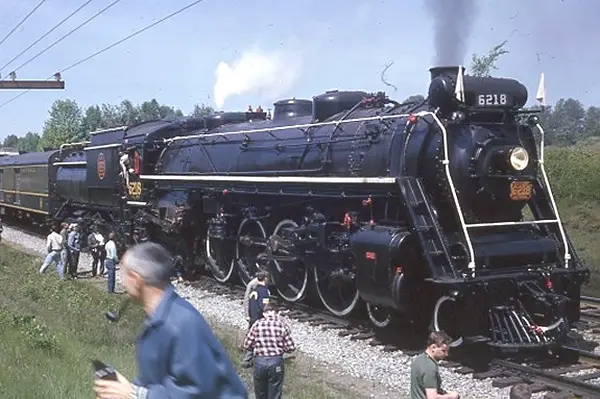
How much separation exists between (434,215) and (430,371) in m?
4.23

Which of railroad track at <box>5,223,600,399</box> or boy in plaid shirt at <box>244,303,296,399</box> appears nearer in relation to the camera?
boy in plaid shirt at <box>244,303,296,399</box>

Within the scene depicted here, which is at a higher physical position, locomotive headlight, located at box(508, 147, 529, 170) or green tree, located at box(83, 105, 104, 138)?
green tree, located at box(83, 105, 104, 138)

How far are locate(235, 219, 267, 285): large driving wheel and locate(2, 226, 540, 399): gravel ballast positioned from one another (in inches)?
32.5

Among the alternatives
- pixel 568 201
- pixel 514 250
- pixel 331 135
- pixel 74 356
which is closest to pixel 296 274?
pixel 331 135

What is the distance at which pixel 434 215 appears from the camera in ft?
32.4

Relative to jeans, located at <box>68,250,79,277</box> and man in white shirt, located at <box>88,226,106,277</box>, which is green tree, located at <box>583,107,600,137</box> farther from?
jeans, located at <box>68,250,79,277</box>

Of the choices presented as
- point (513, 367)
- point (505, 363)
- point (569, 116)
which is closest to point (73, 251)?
point (505, 363)

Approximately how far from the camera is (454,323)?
32.2 ft

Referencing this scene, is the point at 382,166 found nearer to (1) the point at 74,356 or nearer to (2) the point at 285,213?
(2) the point at 285,213

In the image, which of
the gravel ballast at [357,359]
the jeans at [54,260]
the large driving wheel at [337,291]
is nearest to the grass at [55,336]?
the jeans at [54,260]

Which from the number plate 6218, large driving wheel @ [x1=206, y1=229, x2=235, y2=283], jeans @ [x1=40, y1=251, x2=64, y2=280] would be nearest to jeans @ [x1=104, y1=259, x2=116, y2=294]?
large driving wheel @ [x1=206, y1=229, x2=235, y2=283]

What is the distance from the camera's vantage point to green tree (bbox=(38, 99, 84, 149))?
3708 inches

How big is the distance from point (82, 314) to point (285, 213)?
12.9 feet

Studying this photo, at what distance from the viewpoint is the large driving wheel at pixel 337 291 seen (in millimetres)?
11672
